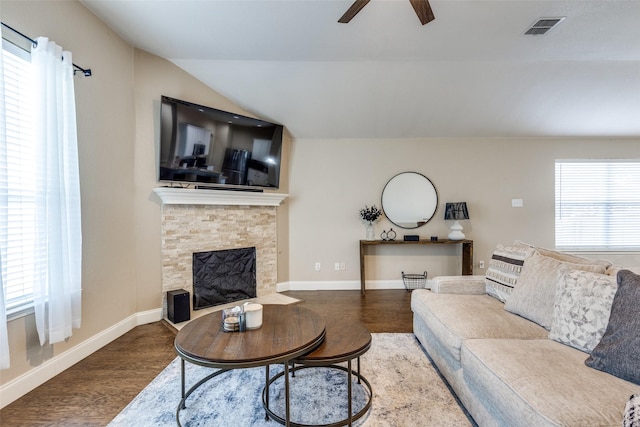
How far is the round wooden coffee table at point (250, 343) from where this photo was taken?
1.37 metres

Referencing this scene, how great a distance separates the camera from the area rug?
1598 millimetres

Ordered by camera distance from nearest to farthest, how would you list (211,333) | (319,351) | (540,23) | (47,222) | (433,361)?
1. (319,351)
2. (211,333)
3. (47,222)
4. (433,361)
5. (540,23)

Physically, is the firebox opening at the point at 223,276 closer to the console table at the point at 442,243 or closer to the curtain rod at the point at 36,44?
the console table at the point at 442,243

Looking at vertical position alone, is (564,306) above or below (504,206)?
below

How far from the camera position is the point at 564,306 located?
5.21 feet

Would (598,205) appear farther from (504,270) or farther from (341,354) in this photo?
(341,354)

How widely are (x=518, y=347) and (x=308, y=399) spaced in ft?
4.02

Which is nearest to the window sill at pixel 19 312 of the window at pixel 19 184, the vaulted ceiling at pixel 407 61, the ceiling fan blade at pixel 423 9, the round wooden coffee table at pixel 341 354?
the window at pixel 19 184

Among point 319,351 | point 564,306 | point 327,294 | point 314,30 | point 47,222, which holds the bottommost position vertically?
point 327,294

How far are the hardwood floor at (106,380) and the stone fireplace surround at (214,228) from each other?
22.1 inches

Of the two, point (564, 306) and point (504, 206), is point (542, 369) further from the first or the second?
point (504, 206)

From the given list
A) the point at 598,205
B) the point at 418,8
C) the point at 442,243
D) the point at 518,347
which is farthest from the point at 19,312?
the point at 598,205

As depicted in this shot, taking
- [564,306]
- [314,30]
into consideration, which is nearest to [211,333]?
[564,306]

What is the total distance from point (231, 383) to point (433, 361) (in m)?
1.49
